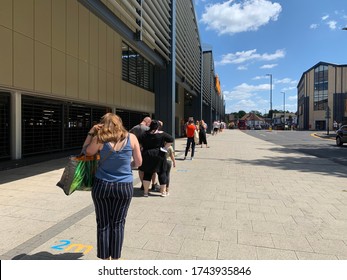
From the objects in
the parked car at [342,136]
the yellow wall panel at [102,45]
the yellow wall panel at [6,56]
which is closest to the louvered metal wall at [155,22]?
the yellow wall panel at [102,45]

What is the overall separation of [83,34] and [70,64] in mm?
1693

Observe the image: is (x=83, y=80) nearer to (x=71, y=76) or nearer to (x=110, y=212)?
(x=71, y=76)

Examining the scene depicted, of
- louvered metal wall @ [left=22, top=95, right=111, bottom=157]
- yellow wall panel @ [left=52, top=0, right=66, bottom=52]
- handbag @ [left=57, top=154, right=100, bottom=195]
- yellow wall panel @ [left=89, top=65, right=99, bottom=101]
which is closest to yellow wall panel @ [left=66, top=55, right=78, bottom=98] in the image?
yellow wall panel @ [left=52, top=0, right=66, bottom=52]

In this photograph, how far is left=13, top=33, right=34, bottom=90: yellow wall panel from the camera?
891cm

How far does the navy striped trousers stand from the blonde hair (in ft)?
1.38

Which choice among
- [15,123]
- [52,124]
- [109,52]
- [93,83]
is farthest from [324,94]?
[15,123]

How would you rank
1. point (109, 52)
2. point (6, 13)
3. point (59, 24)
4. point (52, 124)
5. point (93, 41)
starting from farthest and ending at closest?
1. point (109, 52)
2. point (93, 41)
3. point (52, 124)
4. point (59, 24)
5. point (6, 13)

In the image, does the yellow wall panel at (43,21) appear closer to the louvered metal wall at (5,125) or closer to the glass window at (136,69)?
the louvered metal wall at (5,125)

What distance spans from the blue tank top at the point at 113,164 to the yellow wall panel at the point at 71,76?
9.37 meters

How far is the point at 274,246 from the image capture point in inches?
→ 152

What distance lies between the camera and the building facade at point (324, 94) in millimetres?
69000

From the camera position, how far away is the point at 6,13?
8.45m

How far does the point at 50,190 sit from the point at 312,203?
536 centimetres

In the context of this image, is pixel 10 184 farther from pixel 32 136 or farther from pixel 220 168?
pixel 220 168
